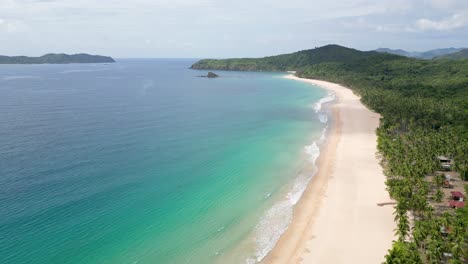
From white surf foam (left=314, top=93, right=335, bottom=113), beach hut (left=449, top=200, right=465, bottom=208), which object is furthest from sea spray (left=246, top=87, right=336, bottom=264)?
white surf foam (left=314, top=93, right=335, bottom=113)

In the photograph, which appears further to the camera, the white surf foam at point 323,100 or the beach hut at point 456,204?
the white surf foam at point 323,100

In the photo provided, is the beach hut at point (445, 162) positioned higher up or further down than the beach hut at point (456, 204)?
higher up

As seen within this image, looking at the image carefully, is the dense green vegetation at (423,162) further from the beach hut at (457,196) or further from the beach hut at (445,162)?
the beach hut at (457,196)

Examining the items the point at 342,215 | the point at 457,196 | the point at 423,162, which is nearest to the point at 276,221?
A: the point at 342,215

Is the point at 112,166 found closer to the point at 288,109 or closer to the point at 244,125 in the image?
the point at 244,125

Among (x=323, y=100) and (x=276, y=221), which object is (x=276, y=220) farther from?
(x=323, y=100)

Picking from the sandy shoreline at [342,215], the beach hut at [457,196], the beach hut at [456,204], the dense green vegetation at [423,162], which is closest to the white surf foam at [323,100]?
the dense green vegetation at [423,162]

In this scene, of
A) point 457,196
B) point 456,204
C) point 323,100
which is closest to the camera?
point 456,204

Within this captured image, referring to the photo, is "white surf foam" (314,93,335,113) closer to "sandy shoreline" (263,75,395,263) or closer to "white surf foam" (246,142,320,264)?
"sandy shoreline" (263,75,395,263)
